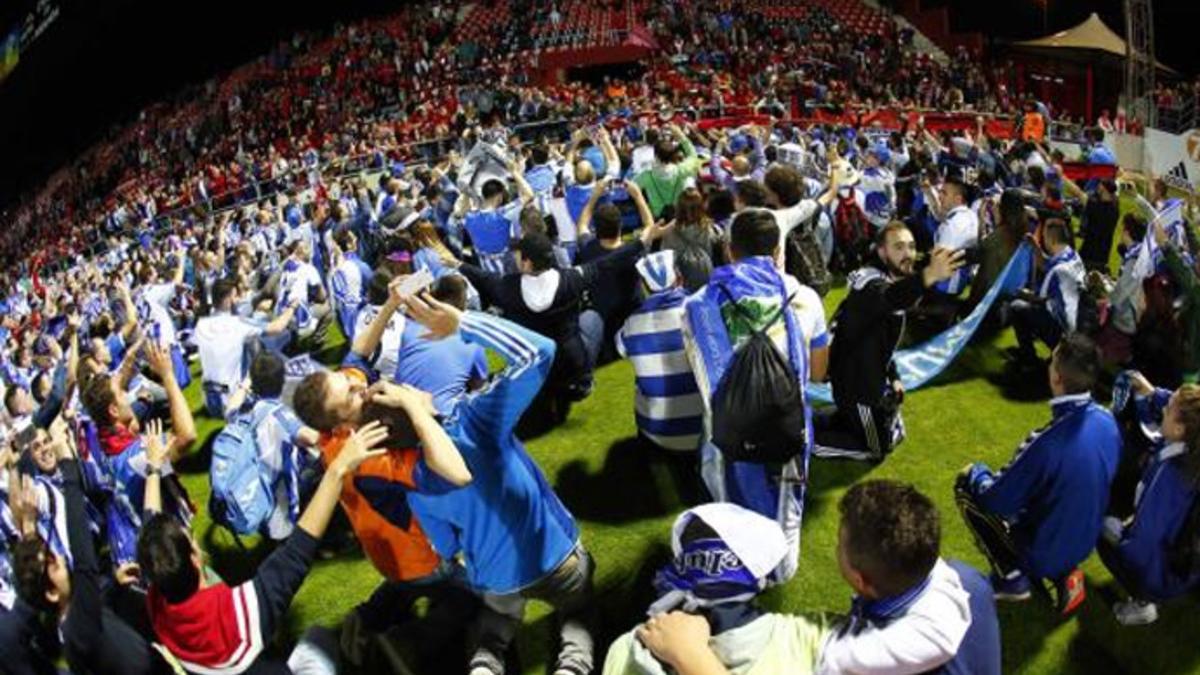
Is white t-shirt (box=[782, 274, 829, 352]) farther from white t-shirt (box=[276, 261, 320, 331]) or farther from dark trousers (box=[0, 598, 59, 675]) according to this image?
white t-shirt (box=[276, 261, 320, 331])

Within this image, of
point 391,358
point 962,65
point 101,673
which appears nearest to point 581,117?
point 962,65

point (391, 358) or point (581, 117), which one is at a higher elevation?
point (391, 358)

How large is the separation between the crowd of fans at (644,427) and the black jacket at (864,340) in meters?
0.02

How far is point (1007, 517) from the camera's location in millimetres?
4020

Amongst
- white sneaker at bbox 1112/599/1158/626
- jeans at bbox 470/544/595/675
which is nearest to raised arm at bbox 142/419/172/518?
jeans at bbox 470/544/595/675

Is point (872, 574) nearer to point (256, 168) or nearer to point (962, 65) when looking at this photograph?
point (256, 168)

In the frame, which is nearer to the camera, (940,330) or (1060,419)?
(1060,419)

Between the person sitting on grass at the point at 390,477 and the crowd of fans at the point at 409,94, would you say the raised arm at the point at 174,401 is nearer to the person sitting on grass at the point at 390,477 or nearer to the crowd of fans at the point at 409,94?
the person sitting on grass at the point at 390,477

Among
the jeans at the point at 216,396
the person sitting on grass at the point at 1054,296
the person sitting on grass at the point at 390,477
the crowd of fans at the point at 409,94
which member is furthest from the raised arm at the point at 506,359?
the crowd of fans at the point at 409,94

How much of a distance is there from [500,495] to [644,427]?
1935mm

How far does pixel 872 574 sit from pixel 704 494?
2.90 m

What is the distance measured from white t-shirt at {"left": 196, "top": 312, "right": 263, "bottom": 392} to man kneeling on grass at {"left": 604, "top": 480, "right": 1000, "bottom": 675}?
583 cm

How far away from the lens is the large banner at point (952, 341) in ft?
23.2

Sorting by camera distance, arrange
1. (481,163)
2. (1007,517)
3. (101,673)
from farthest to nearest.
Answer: (481,163) < (1007,517) < (101,673)
